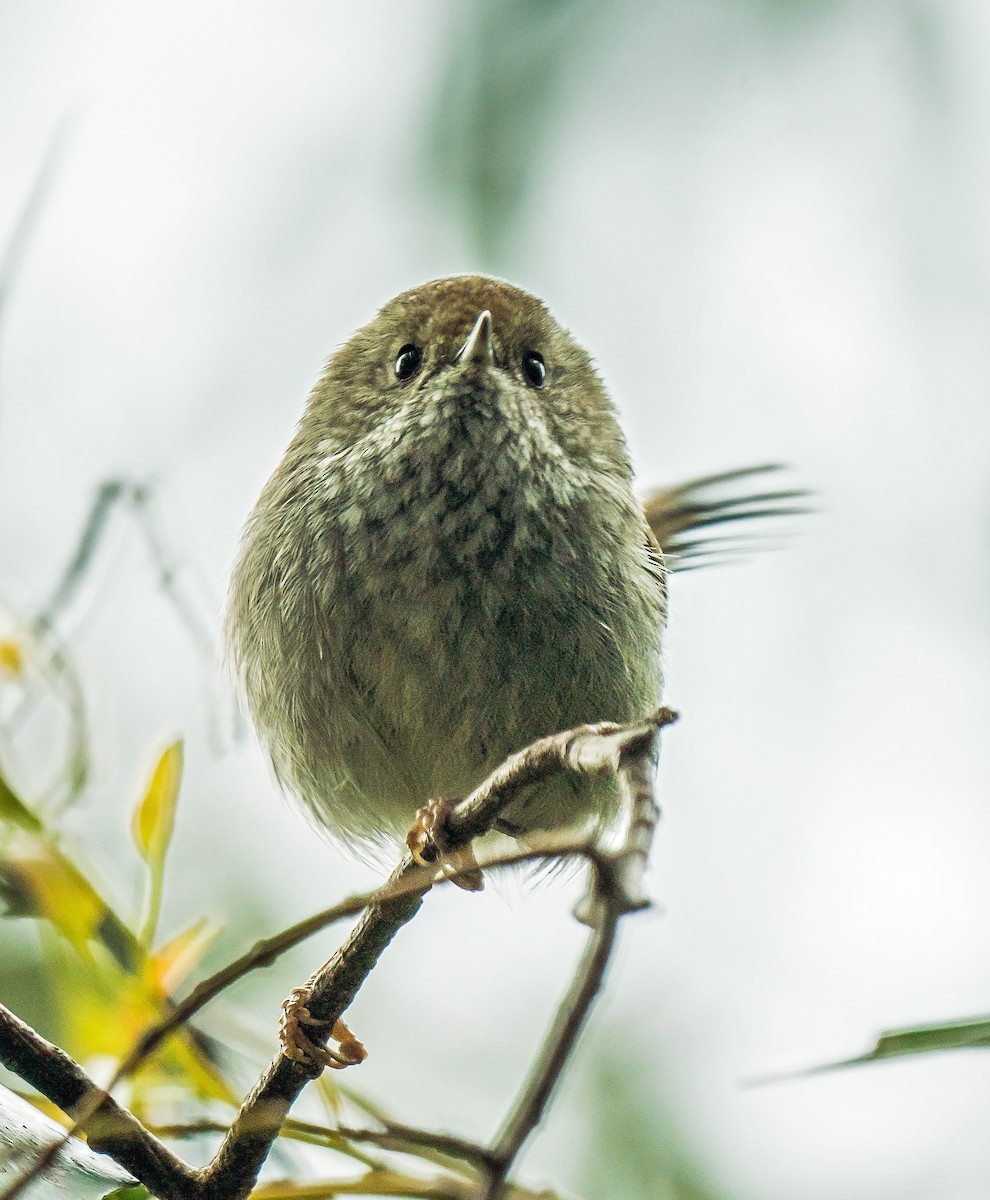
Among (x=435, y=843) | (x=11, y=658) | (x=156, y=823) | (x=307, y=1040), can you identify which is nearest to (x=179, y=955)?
(x=156, y=823)

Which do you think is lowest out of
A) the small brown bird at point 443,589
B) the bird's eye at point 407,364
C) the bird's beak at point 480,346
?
the small brown bird at point 443,589

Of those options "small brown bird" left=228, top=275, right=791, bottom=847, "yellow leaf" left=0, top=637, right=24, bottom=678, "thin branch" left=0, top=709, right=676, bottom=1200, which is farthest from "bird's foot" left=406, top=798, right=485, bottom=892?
"yellow leaf" left=0, top=637, right=24, bottom=678

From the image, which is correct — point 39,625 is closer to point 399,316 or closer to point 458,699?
point 458,699

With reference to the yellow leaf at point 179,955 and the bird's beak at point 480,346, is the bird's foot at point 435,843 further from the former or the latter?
the bird's beak at point 480,346

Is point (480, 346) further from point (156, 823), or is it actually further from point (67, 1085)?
point (67, 1085)

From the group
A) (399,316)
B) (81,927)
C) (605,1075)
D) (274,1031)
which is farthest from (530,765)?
(605,1075)

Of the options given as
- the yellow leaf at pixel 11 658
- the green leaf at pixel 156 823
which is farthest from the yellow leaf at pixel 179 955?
the yellow leaf at pixel 11 658
